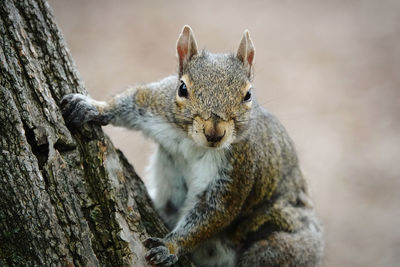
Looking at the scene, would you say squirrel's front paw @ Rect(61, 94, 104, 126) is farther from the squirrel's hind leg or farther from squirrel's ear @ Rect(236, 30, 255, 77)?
the squirrel's hind leg

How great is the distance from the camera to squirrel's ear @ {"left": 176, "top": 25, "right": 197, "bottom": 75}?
349 cm

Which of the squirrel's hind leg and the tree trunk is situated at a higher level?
the tree trunk

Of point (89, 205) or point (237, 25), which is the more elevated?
point (237, 25)

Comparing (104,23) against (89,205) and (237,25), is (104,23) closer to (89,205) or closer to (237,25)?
(237,25)

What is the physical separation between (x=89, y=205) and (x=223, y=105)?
0.95 meters

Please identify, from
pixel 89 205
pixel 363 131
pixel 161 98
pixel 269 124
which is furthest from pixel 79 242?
pixel 363 131

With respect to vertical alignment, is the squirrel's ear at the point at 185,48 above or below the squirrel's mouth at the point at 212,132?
above

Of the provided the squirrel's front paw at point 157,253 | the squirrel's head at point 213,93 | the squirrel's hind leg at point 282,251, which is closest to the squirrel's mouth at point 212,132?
the squirrel's head at point 213,93

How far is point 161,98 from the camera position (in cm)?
362

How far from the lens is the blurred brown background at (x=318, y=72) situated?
7262mm

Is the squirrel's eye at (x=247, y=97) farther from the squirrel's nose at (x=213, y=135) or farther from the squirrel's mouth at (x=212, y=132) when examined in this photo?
the squirrel's nose at (x=213, y=135)

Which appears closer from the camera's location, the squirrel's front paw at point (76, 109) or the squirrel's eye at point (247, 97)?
the squirrel's front paw at point (76, 109)

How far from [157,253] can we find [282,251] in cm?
111

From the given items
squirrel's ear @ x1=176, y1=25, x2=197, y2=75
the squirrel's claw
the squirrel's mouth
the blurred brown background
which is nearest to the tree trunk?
the squirrel's claw
